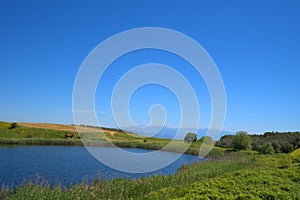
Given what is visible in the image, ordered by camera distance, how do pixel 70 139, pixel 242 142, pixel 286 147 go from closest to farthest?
pixel 286 147 → pixel 242 142 → pixel 70 139

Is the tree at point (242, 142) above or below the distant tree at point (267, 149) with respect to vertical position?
above

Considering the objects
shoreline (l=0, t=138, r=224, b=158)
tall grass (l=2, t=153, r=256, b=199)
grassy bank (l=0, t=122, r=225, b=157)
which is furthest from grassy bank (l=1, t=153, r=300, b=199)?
grassy bank (l=0, t=122, r=225, b=157)

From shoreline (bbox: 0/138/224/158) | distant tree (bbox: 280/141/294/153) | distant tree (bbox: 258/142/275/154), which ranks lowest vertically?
shoreline (bbox: 0/138/224/158)

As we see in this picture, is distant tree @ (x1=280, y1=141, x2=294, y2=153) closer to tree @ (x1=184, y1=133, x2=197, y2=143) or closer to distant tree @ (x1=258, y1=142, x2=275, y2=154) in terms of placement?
distant tree @ (x1=258, y1=142, x2=275, y2=154)

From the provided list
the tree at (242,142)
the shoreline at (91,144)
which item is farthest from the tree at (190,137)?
the tree at (242,142)

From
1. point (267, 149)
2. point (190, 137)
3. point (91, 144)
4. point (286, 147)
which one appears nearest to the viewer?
point (267, 149)

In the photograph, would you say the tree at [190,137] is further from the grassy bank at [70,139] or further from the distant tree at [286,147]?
the distant tree at [286,147]

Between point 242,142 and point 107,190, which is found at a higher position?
point 242,142

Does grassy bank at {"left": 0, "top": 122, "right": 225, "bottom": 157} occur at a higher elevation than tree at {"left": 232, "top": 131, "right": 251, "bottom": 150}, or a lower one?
lower

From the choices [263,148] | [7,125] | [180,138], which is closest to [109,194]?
[263,148]

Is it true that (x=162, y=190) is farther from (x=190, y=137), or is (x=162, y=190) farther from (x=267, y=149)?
(x=190, y=137)

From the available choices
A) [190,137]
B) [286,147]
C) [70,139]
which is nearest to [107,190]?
[70,139]

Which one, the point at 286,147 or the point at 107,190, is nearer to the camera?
the point at 107,190

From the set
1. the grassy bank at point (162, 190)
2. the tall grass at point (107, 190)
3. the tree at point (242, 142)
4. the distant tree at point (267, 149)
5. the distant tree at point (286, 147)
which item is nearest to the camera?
the tall grass at point (107, 190)
